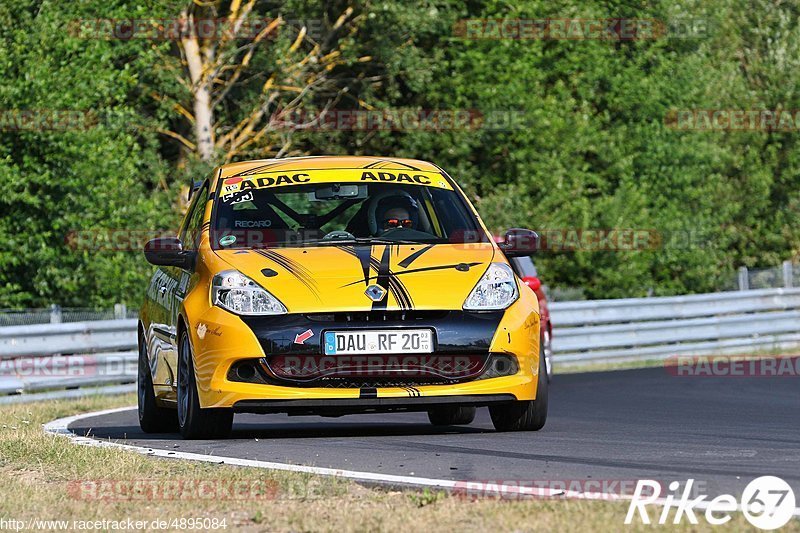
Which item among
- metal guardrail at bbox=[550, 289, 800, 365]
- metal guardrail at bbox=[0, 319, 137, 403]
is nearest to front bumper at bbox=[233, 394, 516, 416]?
metal guardrail at bbox=[0, 319, 137, 403]

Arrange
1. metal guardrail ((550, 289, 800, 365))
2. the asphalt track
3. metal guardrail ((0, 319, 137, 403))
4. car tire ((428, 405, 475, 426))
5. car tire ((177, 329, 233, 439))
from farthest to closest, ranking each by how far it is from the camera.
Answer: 1. metal guardrail ((550, 289, 800, 365))
2. metal guardrail ((0, 319, 137, 403))
3. car tire ((428, 405, 475, 426))
4. car tire ((177, 329, 233, 439))
5. the asphalt track

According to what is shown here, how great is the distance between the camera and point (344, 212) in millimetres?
10641

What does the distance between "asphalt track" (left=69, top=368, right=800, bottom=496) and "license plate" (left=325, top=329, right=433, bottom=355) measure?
51cm

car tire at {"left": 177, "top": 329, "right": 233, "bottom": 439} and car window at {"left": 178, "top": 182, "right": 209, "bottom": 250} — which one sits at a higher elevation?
car window at {"left": 178, "top": 182, "right": 209, "bottom": 250}

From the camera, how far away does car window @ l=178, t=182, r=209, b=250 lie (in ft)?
34.3

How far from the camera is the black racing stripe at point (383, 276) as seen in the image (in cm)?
899

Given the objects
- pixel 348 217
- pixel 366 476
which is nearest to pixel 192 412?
pixel 348 217

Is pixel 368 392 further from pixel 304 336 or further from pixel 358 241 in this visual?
pixel 358 241

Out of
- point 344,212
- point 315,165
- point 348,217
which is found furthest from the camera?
point 315,165

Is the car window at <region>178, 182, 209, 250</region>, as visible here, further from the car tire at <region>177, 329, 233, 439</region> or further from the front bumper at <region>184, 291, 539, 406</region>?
the front bumper at <region>184, 291, 539, 406</region>

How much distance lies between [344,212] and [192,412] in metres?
1.78

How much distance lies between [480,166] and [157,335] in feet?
85.2

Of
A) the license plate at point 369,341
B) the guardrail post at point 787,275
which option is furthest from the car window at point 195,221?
the guardrail post at point 787,275

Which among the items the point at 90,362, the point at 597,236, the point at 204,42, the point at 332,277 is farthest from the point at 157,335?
the point at 597,236
